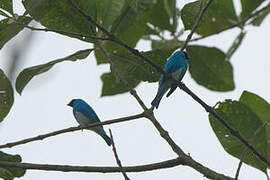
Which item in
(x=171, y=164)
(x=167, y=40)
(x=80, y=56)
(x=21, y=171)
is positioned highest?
(x=167, y=40)

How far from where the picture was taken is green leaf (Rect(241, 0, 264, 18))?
3949 millimetres

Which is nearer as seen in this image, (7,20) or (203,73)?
(7,20)

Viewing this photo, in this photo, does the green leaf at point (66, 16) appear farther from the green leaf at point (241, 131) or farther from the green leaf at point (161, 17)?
the green leaf at point (241, 131)

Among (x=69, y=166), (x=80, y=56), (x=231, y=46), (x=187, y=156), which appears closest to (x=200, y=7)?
(x=231, y=46)

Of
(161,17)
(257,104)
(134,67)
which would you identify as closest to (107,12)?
(134,67)

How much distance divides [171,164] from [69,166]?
22.3 inches

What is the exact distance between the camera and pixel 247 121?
3158mm

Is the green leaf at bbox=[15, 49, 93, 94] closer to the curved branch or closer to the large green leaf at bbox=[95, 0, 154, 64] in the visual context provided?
the large green leaf at bbox=[95, 0, 154, 64]

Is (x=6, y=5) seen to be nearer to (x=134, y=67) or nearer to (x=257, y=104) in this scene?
(x=134, y=67)

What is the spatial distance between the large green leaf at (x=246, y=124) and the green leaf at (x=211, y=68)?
3.63 feet

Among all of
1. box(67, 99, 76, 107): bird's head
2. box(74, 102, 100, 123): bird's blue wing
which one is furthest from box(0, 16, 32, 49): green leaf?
box(67, 99, 76, 107): bird's head

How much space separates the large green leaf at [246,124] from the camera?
10.2 ft

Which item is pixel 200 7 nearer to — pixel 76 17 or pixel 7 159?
pixel 76 17

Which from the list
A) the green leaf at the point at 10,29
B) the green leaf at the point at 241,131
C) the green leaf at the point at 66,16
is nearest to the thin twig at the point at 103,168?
the green leaf at the point at 241,131
